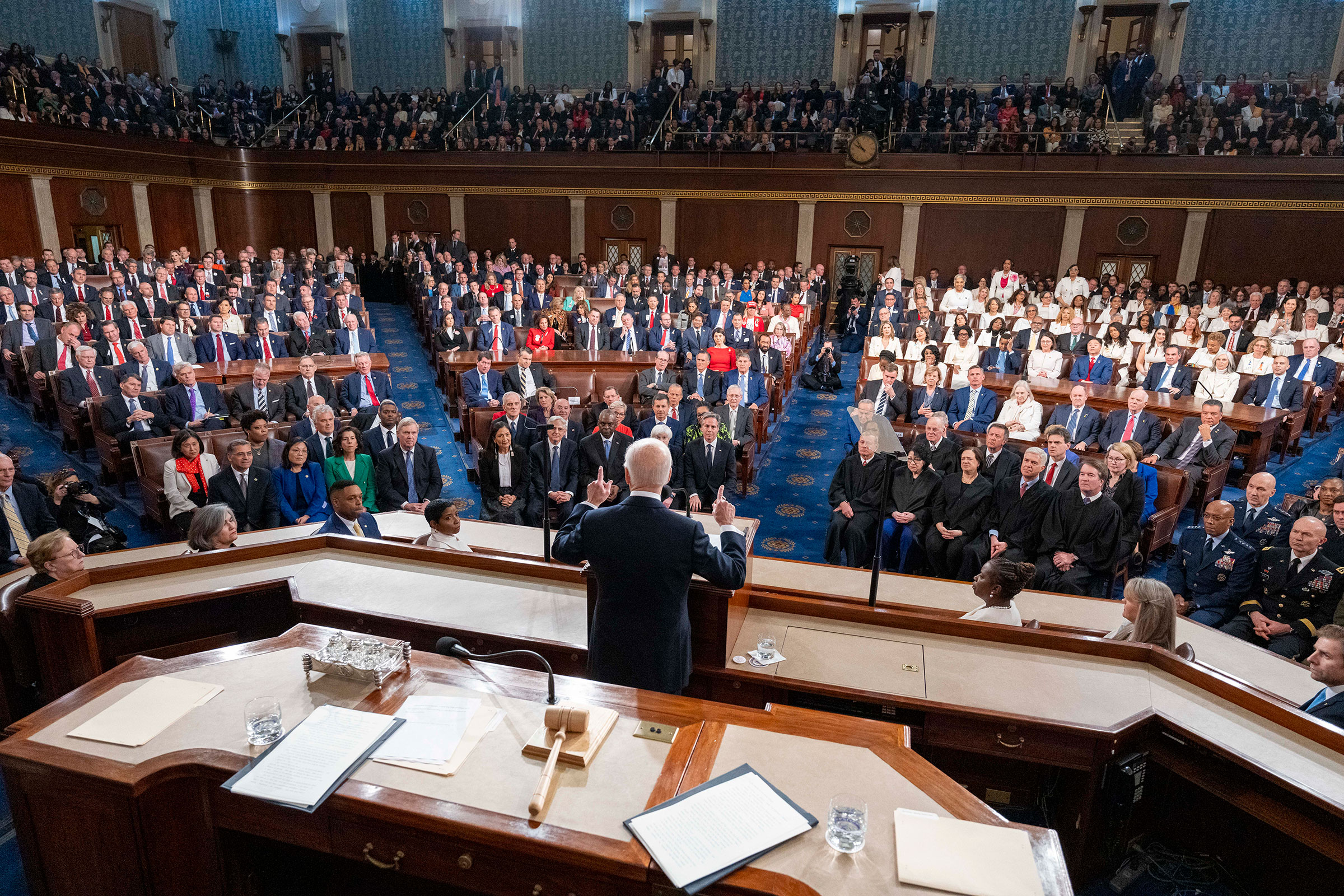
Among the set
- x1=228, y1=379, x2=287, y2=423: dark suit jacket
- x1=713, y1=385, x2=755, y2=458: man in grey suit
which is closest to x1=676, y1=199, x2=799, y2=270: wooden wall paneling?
x1=713, y1=385, x2=755, y2=458: man in grey suit

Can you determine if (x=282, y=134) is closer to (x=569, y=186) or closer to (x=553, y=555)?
(x=569, y=186)

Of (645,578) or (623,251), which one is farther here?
(623,251)

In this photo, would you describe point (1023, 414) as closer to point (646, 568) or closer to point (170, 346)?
point (646, 568)

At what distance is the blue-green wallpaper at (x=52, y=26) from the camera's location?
1656 cm

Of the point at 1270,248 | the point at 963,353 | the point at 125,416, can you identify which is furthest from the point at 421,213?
the point at 1270,248

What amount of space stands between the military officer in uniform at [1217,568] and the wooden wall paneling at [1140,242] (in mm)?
12147

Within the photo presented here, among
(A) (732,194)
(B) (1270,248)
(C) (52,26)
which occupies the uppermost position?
(C) (52,26)

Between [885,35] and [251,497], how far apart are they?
17.5 metres

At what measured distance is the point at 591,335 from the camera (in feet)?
35.8

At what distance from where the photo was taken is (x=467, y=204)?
18.0 meters

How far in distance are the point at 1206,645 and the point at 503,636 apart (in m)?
3.06

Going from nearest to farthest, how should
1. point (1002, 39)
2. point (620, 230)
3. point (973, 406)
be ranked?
1. point (973, 406)
2. point (1002, 39)
3. point (620, 230)

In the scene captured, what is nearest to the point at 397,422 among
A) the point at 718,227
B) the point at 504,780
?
the point at 504,780

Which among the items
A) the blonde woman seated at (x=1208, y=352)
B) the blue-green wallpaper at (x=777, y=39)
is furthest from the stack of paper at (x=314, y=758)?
the blue-green wallpaper at (x=777, y=39)
